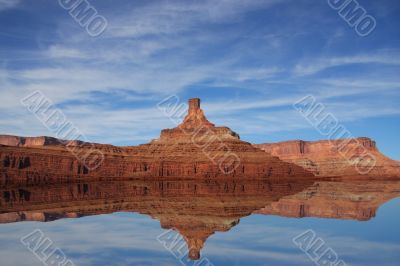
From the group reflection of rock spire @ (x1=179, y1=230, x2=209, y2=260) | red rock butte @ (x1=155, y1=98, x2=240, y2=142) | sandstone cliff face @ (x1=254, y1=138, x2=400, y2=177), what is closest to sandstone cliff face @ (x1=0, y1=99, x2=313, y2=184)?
red rock butte @ (x1=155, y1=98, x2=240, y2=142)

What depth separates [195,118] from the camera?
154250 mm

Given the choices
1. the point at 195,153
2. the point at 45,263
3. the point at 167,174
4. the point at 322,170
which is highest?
the point at 322,170

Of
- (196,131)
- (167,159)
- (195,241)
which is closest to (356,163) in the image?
(196,131)

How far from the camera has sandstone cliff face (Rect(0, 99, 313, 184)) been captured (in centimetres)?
9325

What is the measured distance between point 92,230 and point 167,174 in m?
103

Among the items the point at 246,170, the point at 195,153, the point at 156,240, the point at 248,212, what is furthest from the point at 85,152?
the point at 156,240

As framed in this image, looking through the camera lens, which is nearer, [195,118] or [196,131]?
[196,131]

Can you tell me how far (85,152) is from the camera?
115938 millimetres

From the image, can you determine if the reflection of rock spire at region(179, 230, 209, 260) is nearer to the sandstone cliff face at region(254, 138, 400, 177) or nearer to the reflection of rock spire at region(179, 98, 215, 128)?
the reflection of rock spire at region(179, 98, 215, 128)

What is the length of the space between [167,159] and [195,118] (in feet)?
107

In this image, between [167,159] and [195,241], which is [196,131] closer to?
[167,159]

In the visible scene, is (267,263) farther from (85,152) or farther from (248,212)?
(85,152)

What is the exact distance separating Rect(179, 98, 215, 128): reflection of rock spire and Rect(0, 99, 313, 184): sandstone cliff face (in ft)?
5.33

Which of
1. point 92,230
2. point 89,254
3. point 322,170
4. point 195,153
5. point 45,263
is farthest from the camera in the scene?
point 322,170
